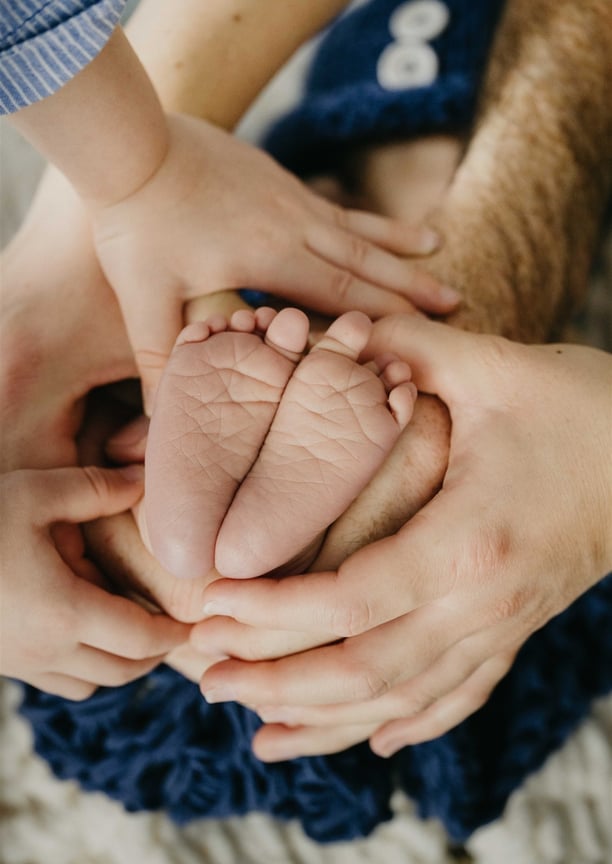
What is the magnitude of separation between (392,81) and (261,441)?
1.69 ft

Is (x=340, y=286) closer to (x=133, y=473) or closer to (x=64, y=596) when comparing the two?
(x=133, y=473)

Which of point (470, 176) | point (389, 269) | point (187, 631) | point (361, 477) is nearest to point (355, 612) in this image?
point (361, 477)

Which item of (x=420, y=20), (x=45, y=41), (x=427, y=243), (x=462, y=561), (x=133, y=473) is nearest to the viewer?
(x=45, y=41)

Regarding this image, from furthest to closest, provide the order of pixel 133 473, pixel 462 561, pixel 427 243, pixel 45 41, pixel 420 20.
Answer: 1. pixel 420 20
2. pixel 427 243
3. pixel 133 473
4. pixel 462 561
5. pixel 45 41

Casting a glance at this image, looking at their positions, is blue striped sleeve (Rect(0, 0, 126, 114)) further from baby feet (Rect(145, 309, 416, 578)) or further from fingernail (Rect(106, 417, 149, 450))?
fingernail (Rect(106, 417, 149, 450))

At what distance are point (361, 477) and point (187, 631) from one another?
246 mm

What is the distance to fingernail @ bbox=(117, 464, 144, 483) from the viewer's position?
721 millimetres

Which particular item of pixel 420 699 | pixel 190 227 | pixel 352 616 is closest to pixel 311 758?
pixel 420 699

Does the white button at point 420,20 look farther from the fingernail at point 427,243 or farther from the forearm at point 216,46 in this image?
the fingernail at point 427,243

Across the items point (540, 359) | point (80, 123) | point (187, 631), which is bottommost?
point (187, 631)

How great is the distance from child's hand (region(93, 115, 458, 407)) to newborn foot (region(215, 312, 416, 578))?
18 centimetres

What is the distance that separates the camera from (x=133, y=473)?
728 mm

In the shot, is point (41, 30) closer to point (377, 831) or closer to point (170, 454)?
point (170, 454)

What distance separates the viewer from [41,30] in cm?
49
